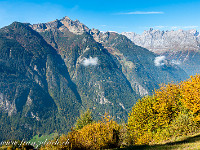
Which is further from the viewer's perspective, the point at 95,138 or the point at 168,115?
the point at 168,115

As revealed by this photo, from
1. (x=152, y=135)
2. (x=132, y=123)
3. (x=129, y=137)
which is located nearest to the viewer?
(x=152, y=135)

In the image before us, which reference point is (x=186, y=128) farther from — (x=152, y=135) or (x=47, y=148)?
(x=47, y=148)

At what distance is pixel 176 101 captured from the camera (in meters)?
51.9

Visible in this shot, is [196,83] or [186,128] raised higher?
[196,83]

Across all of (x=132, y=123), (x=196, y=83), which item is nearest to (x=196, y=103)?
(x=196, y=83)

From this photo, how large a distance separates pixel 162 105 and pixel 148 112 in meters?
7.04

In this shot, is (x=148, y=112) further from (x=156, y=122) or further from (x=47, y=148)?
(x=47, y=148)

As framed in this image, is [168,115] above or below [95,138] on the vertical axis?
above

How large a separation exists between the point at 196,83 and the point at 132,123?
1041 inches

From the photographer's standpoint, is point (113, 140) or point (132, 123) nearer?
point (113, 140)

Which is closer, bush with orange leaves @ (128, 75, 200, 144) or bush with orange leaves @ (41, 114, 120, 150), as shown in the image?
bush with orange leaves @ (41, 114, 120, 150)

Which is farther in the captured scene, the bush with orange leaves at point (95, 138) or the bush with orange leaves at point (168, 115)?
the bush with orange leaves at point (168, 115)

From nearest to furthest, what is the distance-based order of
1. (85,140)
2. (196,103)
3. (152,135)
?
(85,140), (196,103), (152,135)

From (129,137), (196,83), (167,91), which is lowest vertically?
(129,137)
